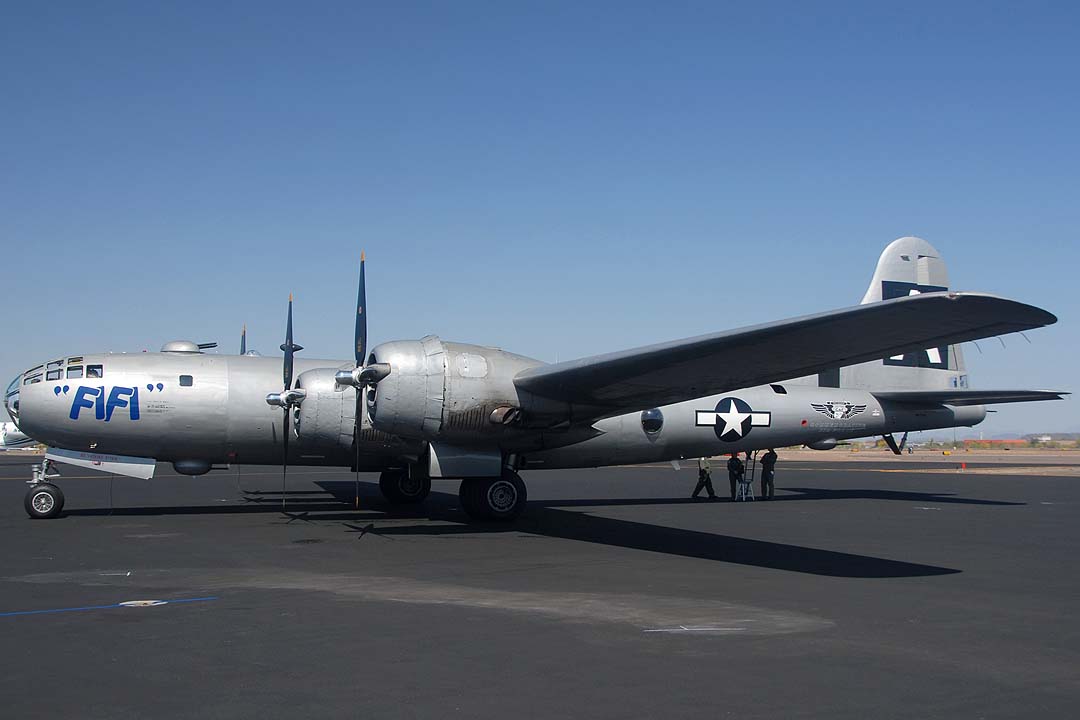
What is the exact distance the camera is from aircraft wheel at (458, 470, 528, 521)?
55.4ft

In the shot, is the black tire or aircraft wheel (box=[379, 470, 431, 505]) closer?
the black tire

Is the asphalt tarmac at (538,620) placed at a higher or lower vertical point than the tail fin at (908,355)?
lower

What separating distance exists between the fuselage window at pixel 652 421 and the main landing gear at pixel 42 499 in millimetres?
12666

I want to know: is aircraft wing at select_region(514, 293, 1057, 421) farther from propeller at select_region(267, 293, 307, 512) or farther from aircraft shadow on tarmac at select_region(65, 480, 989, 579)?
propeller at select_region(267, 293, 307, 512)

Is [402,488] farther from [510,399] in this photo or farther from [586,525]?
[510,399]

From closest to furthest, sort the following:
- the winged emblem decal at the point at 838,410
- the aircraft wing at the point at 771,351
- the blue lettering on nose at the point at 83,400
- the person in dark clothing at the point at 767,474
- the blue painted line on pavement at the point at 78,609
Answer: the blue painted line on pavement at the point at 78,609
the aircraft wing at the point at 771,351
the blue lettering on nose at the point at 83,400
the winged emblem decal at the point at 838,410
the person in dark clothing at the point at 767,474

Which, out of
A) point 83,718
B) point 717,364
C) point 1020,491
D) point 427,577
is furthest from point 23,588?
point 1020,491

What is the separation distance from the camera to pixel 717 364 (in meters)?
13.6

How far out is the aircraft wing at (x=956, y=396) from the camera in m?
22.2

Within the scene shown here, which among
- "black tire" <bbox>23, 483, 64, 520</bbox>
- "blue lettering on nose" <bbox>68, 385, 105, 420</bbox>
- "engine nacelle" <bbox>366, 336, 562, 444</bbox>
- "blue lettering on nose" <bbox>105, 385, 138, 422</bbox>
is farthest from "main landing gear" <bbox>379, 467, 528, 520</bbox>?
"black tire" <bbox>23, 483, 64, 520</bbox>

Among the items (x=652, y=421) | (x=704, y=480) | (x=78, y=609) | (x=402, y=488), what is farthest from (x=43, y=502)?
(x=704, y=480)

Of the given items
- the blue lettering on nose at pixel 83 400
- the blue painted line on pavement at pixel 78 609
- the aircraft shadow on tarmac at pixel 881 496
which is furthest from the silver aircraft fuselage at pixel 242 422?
the blue painted line on pavement at pixel 78 609

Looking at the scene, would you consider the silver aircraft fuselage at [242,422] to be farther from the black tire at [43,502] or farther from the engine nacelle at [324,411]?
the black tire at [43,502]

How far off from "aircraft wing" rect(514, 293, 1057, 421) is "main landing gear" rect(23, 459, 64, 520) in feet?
33.7
